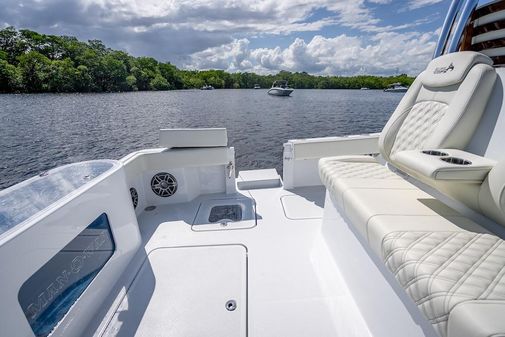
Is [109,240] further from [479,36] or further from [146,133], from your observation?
[146,133]

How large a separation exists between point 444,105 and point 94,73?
107 ft

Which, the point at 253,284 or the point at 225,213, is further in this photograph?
the point at 225,213

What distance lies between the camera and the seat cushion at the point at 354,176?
145 cm

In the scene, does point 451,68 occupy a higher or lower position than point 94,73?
lower

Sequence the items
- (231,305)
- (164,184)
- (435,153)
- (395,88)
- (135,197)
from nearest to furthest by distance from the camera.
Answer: (435,153), (231,305), (135,197), (164,184), (395,88)

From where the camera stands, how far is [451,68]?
1451 millimetres

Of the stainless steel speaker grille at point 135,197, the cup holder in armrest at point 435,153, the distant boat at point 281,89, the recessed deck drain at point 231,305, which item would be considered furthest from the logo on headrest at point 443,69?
the distant boat at point 281,89

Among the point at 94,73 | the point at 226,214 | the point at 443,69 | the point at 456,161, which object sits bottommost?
the point at 226,214

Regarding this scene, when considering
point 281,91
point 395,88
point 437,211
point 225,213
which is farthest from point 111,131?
point 395,88

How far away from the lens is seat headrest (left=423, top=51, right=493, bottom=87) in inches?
53.8

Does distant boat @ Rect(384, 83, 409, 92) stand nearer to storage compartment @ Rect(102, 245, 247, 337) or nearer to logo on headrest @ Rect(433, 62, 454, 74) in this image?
logo on headrest @ Rect(433, 62, 454, 74)

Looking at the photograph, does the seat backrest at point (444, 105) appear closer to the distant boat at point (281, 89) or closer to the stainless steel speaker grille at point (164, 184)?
the stainless steel speaker grille at point (164, 184)

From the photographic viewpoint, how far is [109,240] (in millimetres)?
1536

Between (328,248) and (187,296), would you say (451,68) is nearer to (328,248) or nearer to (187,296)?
(328,248)
